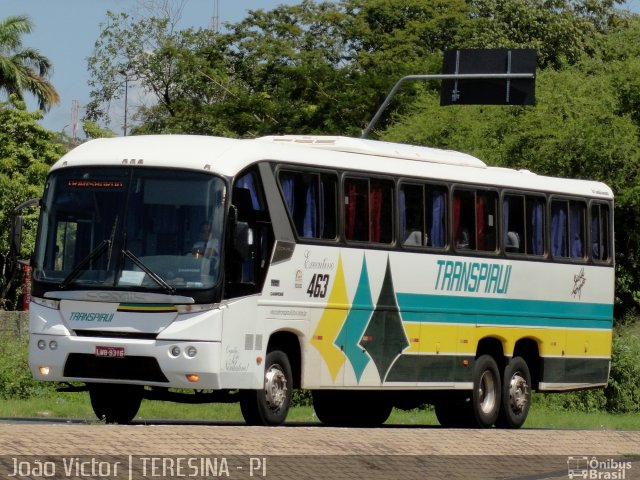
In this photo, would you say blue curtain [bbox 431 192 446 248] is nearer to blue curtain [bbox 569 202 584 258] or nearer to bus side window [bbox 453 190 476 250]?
bus side window [bbox 453 190 476 250]

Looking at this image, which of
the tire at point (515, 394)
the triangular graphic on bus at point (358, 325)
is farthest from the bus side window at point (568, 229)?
the triangular graphic on bus at point (358, 325)

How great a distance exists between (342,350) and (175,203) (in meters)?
3.19

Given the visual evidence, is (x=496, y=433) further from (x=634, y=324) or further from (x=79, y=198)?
(x=634, y=324)

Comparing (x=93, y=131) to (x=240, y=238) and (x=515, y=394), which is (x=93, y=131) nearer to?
(x=515, y=394)

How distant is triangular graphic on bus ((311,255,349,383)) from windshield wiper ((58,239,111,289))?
9.67 feet

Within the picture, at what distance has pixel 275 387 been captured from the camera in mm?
18219

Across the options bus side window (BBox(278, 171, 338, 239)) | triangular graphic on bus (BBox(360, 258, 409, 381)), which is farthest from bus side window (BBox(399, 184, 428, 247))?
bus side window (BBox(278, 171, 338, 239))

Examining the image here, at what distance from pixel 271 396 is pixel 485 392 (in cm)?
523

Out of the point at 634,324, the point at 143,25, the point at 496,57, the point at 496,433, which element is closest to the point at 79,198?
the point at 496,433

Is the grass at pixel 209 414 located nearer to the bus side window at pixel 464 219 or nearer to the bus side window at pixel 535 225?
the bus side window at pixel 535 225

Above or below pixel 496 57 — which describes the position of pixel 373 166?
below

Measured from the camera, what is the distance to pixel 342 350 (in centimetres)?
1945

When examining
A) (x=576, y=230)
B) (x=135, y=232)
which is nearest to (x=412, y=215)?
(x=576, y=230)

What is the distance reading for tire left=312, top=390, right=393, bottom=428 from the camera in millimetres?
22797
